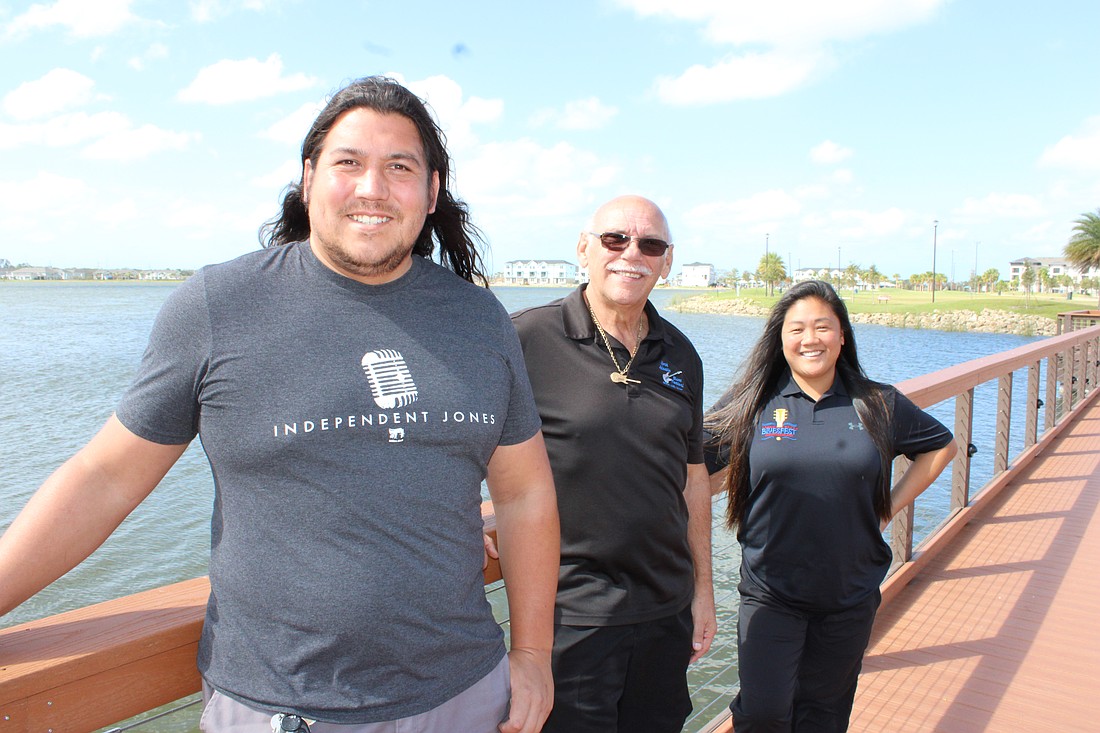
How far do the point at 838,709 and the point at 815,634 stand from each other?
25 cm

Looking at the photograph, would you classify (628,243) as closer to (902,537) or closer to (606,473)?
A: (606,473)

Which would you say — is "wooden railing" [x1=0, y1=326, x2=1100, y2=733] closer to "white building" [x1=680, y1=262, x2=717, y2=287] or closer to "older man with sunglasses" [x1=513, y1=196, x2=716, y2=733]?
"older man with sunglasses" [x1=513, y1=196, x2=716, y2=733]

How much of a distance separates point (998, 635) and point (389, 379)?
11.1 ft

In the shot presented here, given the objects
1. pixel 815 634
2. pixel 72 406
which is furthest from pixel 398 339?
pixel 72 406

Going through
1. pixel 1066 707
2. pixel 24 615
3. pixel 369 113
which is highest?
pixel 369 113

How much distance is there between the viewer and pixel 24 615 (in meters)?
9.53

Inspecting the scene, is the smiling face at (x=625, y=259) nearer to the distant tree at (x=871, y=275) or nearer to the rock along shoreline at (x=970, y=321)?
the rock along shoreline at (x=970, y=321)

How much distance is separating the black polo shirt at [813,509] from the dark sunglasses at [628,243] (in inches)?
29.5

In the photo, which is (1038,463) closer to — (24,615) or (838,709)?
(838,709)

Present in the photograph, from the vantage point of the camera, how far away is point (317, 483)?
1.19m

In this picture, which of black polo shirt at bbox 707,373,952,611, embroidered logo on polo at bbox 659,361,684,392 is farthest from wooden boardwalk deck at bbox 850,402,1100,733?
embroidered logo on polo at bbox 659,361,684,392

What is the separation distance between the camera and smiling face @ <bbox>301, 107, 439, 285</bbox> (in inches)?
51.7

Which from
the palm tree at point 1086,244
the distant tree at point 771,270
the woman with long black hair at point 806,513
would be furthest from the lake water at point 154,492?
the distant tree at point 771,270

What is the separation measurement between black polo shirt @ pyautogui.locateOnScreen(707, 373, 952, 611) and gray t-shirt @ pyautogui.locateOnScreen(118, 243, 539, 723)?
134 centimetres
